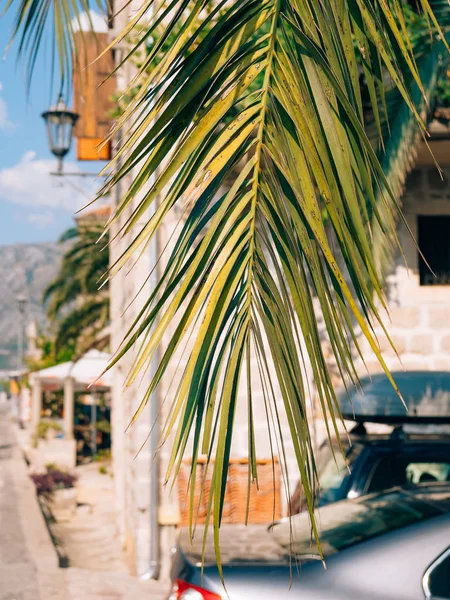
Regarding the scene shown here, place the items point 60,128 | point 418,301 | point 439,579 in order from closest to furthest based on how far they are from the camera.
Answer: point 439,579 → point 418,301 → point 60,128

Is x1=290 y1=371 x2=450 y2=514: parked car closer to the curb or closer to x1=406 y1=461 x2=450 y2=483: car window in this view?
x1=406 y1=461 x2=450 y2=483: car window

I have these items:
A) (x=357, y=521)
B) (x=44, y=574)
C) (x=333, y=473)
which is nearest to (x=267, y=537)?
(x=357, y=521)

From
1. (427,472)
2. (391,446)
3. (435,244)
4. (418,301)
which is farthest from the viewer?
(435,244)

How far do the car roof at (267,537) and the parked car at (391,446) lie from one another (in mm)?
735

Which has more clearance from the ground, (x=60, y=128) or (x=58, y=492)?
(x=60, y=128)

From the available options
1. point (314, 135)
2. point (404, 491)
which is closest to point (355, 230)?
point (314, 135)

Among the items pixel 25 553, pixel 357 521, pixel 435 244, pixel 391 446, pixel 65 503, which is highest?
pixel 435 244

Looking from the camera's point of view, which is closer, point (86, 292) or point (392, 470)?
point (392, 470)

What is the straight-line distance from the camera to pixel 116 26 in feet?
30.6

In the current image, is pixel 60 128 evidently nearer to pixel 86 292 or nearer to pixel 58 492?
pixel 58 492

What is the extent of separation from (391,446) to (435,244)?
418 centimetres

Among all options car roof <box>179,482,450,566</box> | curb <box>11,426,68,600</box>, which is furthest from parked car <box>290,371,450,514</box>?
curb <box>11,426,68,600</box>

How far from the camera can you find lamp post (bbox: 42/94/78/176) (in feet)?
36.3

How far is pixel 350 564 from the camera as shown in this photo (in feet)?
10.9
